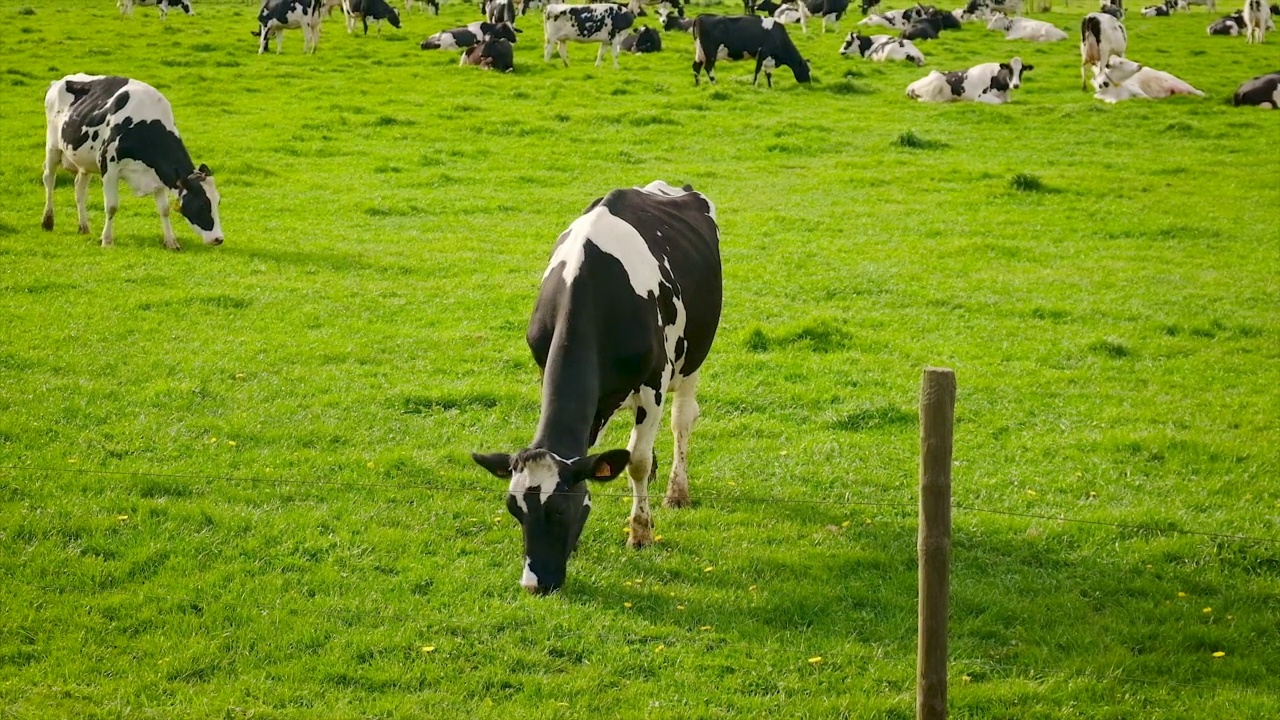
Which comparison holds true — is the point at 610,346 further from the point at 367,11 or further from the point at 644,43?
the point at 367,11

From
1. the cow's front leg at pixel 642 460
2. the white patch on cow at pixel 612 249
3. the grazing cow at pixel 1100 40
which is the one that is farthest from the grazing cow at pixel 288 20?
the cow's front leg at pixel 642 460

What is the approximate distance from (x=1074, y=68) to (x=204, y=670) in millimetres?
34078

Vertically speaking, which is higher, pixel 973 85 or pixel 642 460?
pixel 973 85

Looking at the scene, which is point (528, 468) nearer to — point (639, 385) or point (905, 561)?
point (639, 385)

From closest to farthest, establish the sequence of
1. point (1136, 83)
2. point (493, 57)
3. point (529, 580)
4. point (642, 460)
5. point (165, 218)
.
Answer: point (529, 580), point (642, 460), point (165, 218), point (1136, 83), point (493, 57)

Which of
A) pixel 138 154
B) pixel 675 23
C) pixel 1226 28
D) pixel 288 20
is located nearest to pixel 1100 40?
pixel 675 23

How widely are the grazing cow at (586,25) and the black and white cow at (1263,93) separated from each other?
1536cm

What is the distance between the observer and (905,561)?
8.26 metres

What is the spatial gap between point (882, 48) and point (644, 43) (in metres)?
7.07

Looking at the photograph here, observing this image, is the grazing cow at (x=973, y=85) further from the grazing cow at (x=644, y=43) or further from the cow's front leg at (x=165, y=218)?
the cow's front leg at (x=165, y=218)

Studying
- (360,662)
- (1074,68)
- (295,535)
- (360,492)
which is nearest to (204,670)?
(360,662)

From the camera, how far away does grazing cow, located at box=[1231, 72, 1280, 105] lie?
29391 millimetres

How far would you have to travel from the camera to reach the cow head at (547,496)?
7062mm

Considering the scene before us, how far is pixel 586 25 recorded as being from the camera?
34.4 metres
